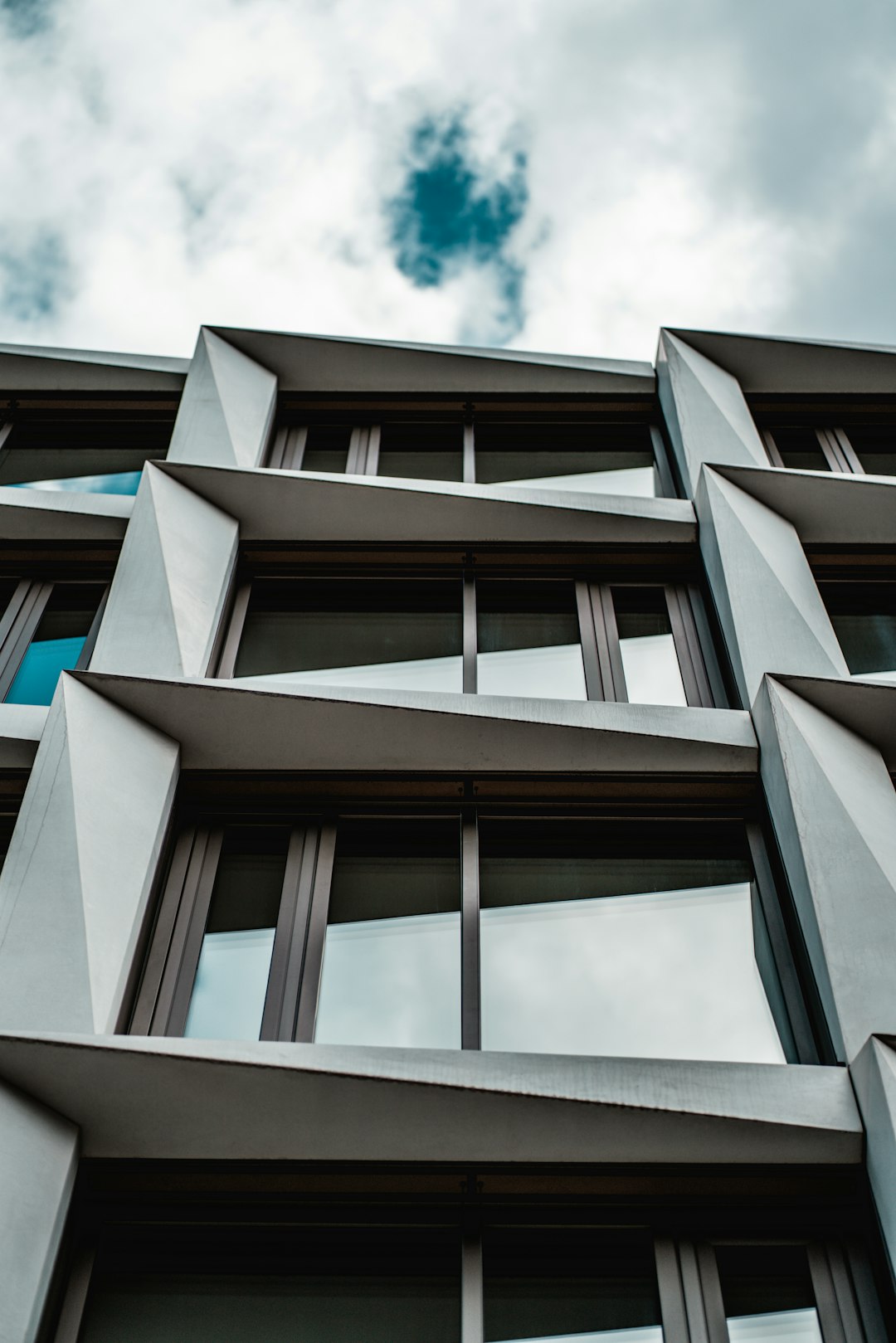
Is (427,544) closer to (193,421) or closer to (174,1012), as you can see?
(193,421)

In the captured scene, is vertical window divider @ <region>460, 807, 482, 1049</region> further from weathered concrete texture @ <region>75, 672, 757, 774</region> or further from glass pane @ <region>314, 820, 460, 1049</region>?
weathered concrete texture @ <region>75, 672, 757, 774</region>

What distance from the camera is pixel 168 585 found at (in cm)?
938

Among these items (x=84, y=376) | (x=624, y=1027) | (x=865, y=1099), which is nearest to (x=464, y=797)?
(x=624, y=1027)

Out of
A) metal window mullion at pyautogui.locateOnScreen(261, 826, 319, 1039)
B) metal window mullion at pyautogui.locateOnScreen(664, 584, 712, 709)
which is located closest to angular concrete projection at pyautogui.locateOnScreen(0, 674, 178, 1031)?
metal window mullion at pyautogui.locateOnScreen(261, 826, 319, 1039)

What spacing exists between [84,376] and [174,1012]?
332 inches

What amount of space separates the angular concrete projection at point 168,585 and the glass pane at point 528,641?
2.38 m

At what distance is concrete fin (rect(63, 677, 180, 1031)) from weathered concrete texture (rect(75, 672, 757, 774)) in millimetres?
191

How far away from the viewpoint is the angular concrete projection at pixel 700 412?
11391mm

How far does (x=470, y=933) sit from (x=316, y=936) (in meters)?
1.03

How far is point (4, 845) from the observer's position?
8.51 m

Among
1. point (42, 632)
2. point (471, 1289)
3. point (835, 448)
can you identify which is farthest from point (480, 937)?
point (835, 448)

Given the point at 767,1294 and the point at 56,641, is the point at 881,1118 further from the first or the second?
the point at 56,641

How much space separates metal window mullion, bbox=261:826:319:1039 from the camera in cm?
721

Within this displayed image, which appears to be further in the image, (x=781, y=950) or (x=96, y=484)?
(x=96, y=484)
